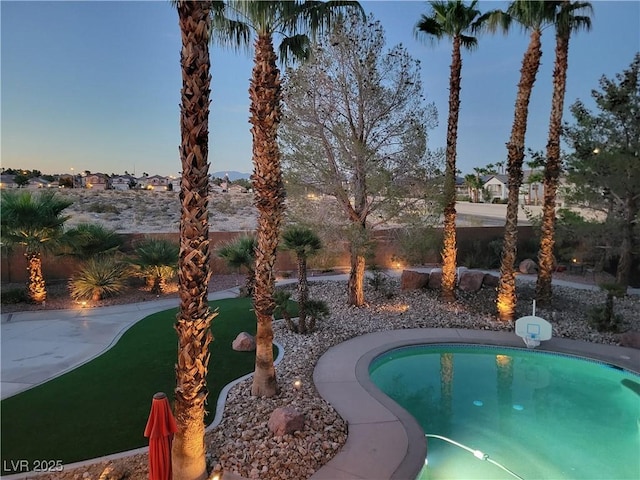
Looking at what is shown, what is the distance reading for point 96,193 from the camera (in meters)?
48.8

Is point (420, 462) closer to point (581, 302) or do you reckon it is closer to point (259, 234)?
point (259, 234)

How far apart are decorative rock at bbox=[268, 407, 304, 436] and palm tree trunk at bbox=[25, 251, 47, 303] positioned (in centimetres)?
1139

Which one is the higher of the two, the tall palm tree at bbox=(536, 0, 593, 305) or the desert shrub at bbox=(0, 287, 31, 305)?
the tall palm tree at bbox=(536, 0, 593, 305)

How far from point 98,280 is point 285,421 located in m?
10.9

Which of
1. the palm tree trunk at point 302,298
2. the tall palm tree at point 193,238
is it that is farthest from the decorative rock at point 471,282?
the tall palm tree at point 193,238

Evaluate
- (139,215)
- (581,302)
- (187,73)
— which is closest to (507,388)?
(581,302)

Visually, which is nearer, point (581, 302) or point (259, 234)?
point (259, 234)

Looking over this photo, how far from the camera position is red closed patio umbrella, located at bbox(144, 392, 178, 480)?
4.18m

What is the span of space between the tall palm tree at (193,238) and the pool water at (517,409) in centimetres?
334

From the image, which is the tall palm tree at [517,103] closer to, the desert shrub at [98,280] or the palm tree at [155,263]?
the palm tree at [155,263]

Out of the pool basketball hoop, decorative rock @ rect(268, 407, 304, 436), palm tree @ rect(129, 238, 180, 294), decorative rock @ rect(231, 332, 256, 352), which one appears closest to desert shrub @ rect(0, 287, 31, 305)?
palm tree @ rect(129, 238, 180, 294)

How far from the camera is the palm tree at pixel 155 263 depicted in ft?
49.1

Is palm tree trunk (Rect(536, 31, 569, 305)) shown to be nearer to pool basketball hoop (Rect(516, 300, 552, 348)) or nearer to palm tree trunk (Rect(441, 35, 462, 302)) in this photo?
palm tree trunk (Rect(441, 35, 462, 302))

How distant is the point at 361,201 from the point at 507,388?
6492mm
